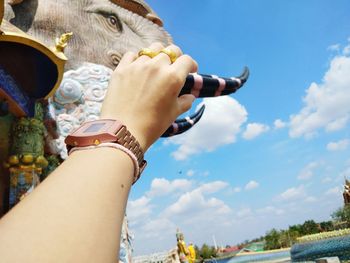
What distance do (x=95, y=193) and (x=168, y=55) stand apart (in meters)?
0.36

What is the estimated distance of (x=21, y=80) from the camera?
8.67ft

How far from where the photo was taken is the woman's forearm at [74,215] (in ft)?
1.56

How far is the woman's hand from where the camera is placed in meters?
0.73

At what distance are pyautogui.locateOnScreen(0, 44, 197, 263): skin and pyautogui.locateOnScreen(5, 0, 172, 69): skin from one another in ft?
8.72

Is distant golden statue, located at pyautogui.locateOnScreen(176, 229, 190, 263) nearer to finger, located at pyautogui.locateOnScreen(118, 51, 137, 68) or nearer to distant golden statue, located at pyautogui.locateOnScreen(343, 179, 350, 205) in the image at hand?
distant golden statue, located at pyautogui.locateOnScreen(343, 179, 350, 205)

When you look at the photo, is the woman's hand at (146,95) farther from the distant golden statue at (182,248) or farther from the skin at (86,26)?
the distant golden statue at (182,248)

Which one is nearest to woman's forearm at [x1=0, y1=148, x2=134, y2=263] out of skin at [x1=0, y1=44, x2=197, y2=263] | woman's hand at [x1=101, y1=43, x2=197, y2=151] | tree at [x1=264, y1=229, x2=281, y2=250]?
skin at [x1=0, y1=44, x2=197, y2=263]

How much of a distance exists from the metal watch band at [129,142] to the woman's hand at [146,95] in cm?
3

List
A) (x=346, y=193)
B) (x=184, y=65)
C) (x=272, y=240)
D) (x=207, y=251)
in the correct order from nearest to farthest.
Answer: (x=184, y=65), (x=346, y=193), (x=207, y=251), (x=272, y=240)

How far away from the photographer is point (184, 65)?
0.78 m

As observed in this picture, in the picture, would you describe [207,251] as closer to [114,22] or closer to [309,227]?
[309,227]

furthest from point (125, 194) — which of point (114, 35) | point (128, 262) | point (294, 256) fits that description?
point (294, 256)

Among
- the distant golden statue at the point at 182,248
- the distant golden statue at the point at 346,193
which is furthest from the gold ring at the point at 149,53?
the distant golden statue at the point at 346,193

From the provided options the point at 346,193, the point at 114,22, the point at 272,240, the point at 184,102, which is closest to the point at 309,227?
the point at 272,240
